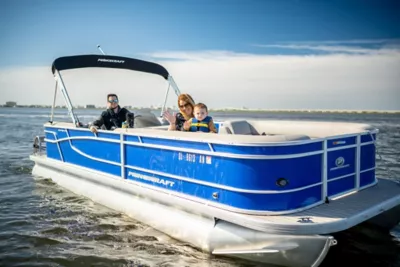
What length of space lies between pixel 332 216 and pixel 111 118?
4.80m

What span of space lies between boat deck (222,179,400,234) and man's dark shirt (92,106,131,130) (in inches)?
163

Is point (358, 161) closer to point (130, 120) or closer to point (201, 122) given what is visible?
point (201, 122)

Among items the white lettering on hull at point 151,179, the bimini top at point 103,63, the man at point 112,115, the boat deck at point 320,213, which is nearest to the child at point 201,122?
the white lettering on hull at point 151,179

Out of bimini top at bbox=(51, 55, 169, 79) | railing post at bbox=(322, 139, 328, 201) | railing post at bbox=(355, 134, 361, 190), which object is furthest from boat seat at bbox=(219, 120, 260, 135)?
bimini top at bbox=(51, 55, 169, 79)

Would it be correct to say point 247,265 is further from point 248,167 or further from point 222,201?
point 248,167

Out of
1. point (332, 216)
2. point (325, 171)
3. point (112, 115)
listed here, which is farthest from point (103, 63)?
point (332, 216)

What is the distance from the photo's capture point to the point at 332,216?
3.94 metres

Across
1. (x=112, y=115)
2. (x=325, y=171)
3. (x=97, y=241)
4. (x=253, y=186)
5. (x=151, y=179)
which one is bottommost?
(x=97, y=241)

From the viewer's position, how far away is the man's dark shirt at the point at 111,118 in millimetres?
7157

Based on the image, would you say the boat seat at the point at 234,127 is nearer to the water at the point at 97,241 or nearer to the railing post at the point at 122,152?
the water at the point at 97,241

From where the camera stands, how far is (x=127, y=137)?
5738 mm

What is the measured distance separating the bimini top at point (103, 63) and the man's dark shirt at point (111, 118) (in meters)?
1.00

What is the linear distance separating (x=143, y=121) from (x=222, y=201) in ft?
10.1

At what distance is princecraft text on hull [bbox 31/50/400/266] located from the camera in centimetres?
389
